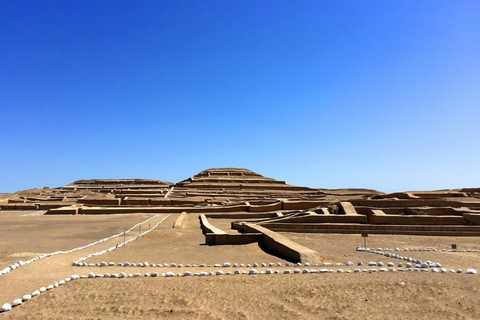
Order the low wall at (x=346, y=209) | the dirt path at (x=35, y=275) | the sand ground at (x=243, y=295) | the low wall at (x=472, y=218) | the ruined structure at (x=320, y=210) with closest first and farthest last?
the sand ground at (x=243, y=295)
the dirt path at (x=35, y=275)
the ruined structure at (x=320, y=210)
the low wall at (x=472, y=218)
the low wall at (x=346, y=209)

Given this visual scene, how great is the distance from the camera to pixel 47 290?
208 inches

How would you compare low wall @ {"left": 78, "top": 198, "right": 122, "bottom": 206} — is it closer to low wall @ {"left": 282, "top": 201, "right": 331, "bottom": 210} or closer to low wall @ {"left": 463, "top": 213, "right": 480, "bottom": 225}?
low wall @ {"left": 282, "top": 201, "right": 331, "bottom": 210}

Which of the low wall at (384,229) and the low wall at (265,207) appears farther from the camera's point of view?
the low wall at (265,207)

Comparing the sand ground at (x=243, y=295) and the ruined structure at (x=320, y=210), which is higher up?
the ruined structure at (x=320, y=210)

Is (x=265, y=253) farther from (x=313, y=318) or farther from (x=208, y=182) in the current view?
(x=208, y=182)

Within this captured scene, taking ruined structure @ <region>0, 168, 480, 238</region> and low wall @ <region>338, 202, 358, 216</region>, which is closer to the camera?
ruined structure @ <region>0, 168, 480, 238</region>

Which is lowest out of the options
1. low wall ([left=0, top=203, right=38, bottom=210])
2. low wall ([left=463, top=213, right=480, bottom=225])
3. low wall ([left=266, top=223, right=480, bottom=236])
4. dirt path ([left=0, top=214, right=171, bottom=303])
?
low wall ([left=266, top=223, right=480, bottom=236])

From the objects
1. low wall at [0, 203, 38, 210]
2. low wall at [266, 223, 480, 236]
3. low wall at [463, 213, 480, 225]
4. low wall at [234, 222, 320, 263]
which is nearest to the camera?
low wall at [234, 222, 320, 263]

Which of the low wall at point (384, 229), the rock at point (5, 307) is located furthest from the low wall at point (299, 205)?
the rock at point (5, 307)

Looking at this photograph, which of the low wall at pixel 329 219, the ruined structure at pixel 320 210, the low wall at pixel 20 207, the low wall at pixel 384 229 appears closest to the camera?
the low wall at pixel 384 229

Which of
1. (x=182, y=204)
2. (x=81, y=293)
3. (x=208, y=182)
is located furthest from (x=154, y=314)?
(x=208, y=182)

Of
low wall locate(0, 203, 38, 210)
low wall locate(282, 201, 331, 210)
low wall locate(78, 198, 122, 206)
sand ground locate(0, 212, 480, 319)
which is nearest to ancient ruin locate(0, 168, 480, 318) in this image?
sand ground locate(0, 212, 480, 319)

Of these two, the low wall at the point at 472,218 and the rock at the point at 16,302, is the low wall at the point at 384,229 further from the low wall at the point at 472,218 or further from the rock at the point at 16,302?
the rock at the point at 16,302

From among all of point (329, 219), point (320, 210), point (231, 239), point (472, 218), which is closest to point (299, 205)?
point (320, 210)
